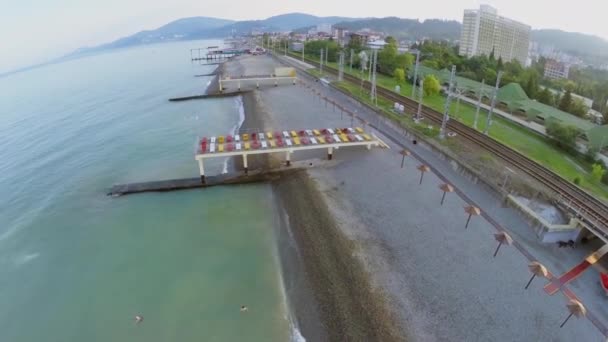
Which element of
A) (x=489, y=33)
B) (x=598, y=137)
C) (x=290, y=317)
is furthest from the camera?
(x=489, y=33)

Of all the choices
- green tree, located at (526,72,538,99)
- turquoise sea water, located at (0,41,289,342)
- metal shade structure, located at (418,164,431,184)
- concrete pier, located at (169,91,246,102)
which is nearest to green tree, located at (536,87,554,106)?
green tree, located at (526,72,538,99)

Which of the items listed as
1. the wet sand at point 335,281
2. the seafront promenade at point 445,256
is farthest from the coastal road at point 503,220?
the wet sand at point 335,281

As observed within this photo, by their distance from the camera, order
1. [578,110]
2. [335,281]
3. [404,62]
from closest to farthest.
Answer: [335,281] < [578,110] < [404,62]

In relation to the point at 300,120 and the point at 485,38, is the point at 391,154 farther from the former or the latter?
the point at 485,38

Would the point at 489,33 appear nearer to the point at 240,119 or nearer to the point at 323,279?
the point at 240,119

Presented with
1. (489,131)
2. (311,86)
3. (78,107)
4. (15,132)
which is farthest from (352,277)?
(78,107)

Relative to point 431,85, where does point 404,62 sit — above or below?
above

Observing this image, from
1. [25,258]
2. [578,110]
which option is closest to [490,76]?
[578,110]

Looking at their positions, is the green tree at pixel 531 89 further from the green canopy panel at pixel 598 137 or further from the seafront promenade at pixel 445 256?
the seafront promenade at pixel 445 256
